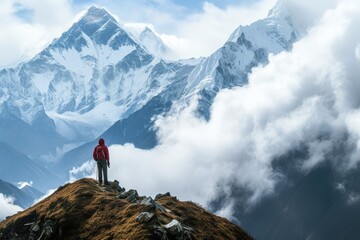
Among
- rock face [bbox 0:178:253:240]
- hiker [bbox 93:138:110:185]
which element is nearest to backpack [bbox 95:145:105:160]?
hiker [bbox 93:138:110:185]

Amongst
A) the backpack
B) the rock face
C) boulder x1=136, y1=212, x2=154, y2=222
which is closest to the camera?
Answer: the rock face

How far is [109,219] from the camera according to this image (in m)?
49.9

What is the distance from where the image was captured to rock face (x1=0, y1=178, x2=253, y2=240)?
149ft

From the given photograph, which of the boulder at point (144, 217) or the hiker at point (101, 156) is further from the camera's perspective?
the hiker at point (101, 156)

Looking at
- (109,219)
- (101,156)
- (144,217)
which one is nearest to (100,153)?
(101,156)

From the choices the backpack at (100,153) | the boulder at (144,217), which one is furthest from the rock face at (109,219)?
the backpack at (100,153)

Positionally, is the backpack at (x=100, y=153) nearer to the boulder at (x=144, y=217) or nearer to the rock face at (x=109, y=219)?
the rock face at (x=109, y=219)

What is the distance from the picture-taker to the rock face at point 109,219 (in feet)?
149

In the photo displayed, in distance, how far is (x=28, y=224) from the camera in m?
54.9

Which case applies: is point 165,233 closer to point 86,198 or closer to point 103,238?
point 103,238

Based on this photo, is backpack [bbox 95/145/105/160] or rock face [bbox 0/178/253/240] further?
backpack [bbox 95/145/105/160]

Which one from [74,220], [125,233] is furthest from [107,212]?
[125,233]

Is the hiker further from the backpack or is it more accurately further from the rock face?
the rock face

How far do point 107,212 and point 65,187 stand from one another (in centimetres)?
1159
